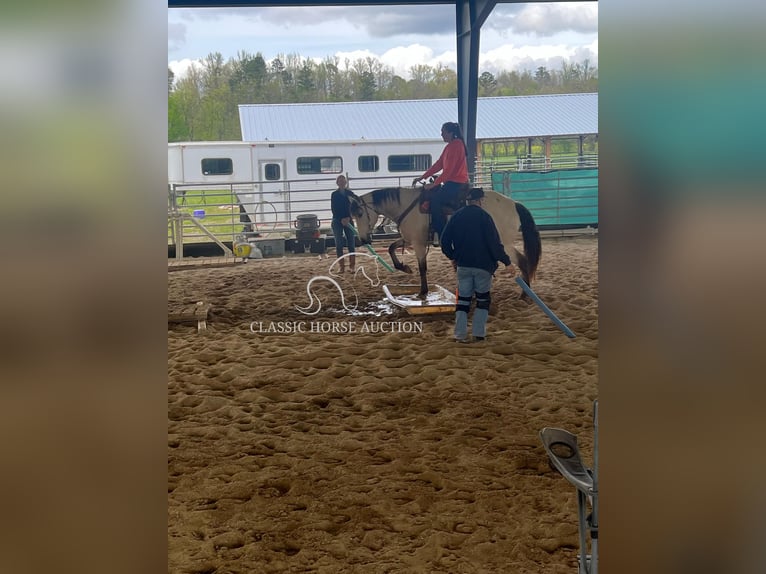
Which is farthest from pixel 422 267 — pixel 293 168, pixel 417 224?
pixel 293 168

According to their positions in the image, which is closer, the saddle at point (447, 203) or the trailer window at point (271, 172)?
the saddle at point (447, 203)

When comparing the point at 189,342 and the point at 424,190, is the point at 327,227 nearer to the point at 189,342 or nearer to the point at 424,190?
the point at 424,190

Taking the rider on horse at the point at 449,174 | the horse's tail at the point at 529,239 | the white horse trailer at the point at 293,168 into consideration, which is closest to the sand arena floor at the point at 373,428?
the horse's tail at the point at 529,239

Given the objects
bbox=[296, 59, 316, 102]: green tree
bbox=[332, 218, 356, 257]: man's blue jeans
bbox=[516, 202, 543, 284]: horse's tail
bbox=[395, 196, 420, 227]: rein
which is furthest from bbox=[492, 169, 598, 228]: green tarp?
bbox=[296, 59, 316, 102]: green tree

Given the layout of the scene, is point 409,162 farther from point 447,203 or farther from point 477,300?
point 477,300

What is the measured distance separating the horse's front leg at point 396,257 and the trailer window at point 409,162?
1.87ft

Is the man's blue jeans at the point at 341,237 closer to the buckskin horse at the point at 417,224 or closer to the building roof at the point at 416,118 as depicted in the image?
the buckskin horse at the point at 417,224

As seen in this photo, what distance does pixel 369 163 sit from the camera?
5.82 metres

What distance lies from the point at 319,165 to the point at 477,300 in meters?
1.77

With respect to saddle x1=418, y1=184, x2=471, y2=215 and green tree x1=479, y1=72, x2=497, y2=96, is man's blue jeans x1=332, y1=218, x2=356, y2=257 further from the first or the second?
green tree x1=479, y1=72, x2=497, y2=96

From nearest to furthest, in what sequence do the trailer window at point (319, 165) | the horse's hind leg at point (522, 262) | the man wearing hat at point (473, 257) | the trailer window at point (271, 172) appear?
1. the man wearing hat at point (473, 257)
2. the horse's hind leg at point (522, 262)
3. the trailer window at point (319, 165)
4. the trailer window at point (271, 172)

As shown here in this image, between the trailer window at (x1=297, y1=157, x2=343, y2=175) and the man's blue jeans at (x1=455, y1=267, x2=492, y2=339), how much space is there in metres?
1.42

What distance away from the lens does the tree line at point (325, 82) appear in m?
5.46
